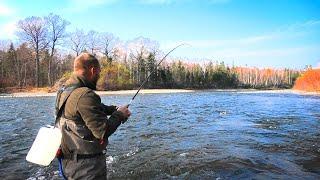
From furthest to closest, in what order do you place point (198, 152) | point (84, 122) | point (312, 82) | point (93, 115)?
1. point (312, 82)
2. point (198, 152)
3. point (84, 122)
4. point (93, 115)

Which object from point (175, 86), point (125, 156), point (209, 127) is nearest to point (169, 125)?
point (209, 127)

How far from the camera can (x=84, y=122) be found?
4605mm

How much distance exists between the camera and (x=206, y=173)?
954cm

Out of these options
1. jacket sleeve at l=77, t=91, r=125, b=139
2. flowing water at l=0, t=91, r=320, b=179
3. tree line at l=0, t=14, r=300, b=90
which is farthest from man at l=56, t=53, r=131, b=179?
tree line at l=0, t=14, r=300, b=90

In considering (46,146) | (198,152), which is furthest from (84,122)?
(198,152)

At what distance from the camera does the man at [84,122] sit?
4480 mm

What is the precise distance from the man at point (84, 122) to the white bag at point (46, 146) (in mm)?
89

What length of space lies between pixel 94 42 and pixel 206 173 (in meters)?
84.9

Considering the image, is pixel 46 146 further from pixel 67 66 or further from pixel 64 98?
pixel 67 66

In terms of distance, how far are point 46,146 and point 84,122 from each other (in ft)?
1.86

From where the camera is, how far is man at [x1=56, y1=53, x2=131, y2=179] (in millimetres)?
4480

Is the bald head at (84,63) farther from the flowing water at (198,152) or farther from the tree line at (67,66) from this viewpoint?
the tree line at (67,66)

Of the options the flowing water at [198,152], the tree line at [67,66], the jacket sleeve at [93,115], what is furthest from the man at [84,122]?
the tree line at [67,66]

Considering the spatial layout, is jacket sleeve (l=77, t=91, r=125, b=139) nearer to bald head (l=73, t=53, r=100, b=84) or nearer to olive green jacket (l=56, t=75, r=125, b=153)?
olive green jacket (l=56, t=75, r=125, b=153)
